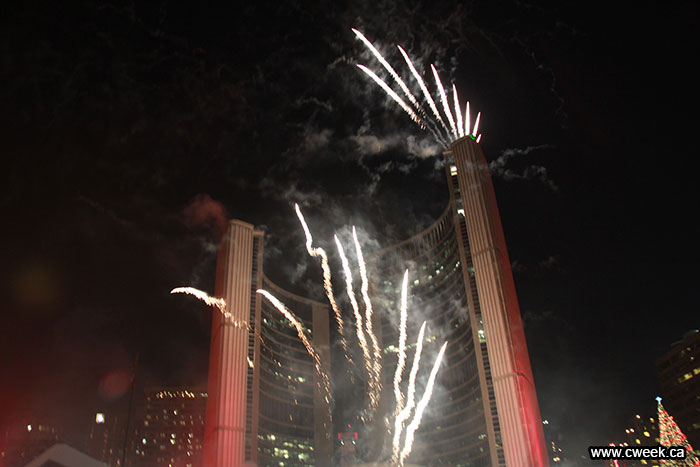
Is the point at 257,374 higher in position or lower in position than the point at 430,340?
lower

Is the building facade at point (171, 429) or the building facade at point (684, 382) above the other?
the building facade at point (171, 429)

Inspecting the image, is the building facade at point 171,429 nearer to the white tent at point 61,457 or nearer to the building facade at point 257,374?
the building facade at point 257,374

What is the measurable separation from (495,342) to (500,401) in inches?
250

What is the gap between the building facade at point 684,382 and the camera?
331ft

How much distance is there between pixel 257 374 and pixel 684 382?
8613cm

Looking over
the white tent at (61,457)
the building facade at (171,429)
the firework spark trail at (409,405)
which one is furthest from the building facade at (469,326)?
the building facade at (171,429)

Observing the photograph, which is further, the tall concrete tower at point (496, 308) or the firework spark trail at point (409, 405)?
the tall concrete tower at point (496, 308)

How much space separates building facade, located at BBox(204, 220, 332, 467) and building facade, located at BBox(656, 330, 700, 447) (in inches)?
2757

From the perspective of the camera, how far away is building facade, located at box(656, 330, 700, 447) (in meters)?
101

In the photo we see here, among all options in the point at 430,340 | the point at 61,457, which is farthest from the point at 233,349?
the point at 61,457

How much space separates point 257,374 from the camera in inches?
2948

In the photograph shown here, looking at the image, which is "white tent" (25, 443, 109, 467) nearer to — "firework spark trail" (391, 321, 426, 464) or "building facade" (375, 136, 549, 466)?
"firework spark trail" (391, 321, 426, 464)

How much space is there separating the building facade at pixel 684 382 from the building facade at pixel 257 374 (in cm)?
7004

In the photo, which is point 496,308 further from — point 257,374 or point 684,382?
point 684,382
